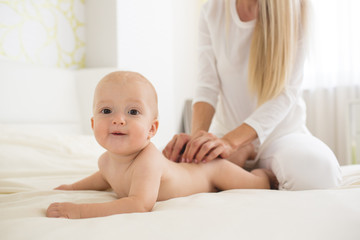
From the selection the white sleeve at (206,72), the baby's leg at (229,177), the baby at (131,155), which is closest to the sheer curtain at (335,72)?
the white sleeve at (206,72)

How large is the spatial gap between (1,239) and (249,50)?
1.15 meters

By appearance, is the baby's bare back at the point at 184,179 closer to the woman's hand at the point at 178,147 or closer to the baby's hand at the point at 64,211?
the woman's hand at the point at 178,147

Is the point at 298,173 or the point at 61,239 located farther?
the point at 298,173

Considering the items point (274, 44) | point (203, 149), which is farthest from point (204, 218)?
point (274, 44)

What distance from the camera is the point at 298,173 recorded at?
934 mm

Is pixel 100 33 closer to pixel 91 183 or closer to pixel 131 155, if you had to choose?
pixel 91 183

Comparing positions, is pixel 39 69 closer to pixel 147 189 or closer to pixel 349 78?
pixel 147 189

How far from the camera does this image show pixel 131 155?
0.80m

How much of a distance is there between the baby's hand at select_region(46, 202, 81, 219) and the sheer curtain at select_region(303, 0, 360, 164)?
2.67 meters

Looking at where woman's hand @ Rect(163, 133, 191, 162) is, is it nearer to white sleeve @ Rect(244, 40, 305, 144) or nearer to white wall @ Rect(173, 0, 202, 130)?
white sleeve @ Rect(244, 40, 305, 144)

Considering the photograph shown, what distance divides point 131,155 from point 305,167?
49 cm

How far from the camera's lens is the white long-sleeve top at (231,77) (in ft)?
4.11

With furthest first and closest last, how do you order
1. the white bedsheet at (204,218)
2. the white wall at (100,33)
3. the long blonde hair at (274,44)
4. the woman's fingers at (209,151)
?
the white wall at (100,33)
the long blonde hair at (274,44)
the woman's fingers at (209,151)
the white bedsheet at (204,218)

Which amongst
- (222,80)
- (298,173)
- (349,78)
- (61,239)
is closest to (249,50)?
(222,80)
